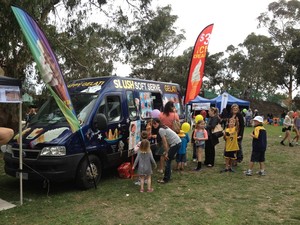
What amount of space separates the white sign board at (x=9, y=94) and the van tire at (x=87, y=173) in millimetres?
1785

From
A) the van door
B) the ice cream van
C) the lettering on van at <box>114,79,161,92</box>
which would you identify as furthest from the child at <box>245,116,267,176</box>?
the van door

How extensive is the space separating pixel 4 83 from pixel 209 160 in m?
5.88

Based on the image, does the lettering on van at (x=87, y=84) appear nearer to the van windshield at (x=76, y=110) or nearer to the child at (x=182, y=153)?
the van windshield at (x=76, y=110)

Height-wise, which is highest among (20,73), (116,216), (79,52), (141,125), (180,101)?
(79,52)

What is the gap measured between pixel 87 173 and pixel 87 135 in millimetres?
794

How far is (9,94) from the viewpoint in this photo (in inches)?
197

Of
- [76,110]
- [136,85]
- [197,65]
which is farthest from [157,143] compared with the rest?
[197,65]

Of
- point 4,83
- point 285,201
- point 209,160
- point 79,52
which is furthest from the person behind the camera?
point 79,52

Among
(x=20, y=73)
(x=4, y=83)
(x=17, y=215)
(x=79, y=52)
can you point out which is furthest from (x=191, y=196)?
(x=79, y=52)

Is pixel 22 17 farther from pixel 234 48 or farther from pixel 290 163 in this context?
pixel 234 48

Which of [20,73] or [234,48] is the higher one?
[234,48]

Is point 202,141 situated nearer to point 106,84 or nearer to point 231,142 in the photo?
point 231,142

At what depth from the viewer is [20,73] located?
33.3 ft

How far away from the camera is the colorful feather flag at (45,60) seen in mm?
4621
